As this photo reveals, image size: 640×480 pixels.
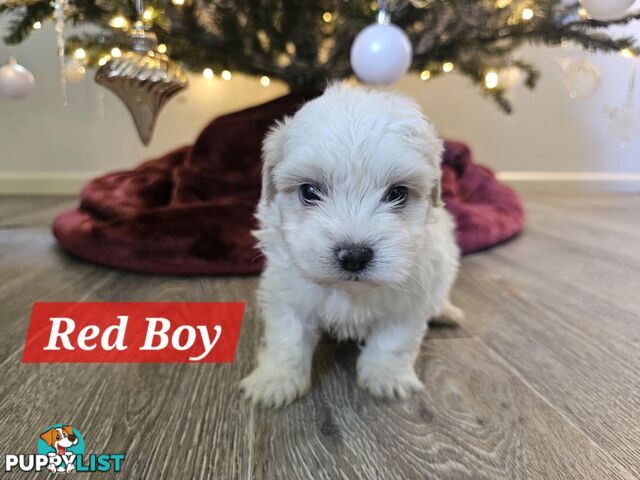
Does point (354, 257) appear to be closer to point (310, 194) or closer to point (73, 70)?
point (310, 194)

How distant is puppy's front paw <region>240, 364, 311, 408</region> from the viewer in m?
1.09

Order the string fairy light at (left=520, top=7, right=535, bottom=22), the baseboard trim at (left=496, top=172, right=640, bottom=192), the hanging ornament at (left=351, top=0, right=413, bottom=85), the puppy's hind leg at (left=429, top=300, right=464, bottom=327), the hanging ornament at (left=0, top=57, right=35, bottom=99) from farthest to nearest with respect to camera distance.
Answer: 1. the baseboard trim at (left=496, top=172, right=640, bottom=192)
2. the hanging ornament at (left=0, top=57, right=35, bottom=99)
3. the string fairy light at (left=520, top=7, right=535, bottom=22)
4. the hanging ornament at (left=351, top=0, right=413, bottom=85)
5. the puppy's hind leg at (left=429, top=300, right=464, bottom=327)

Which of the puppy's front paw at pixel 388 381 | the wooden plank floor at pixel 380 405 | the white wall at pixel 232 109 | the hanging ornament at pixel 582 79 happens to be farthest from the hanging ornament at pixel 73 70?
the hanging ornament at pixel 582 79

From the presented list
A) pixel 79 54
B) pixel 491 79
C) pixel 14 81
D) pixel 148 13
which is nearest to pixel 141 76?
pixel 148 13

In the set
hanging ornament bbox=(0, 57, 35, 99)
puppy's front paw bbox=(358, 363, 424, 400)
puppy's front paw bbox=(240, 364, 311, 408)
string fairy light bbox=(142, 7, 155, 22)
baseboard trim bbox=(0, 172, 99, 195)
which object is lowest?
baseboard trim bbox=(0, 172, 99, 195)

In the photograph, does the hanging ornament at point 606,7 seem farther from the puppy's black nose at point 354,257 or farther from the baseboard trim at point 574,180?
the baseboard trim at point 574,180

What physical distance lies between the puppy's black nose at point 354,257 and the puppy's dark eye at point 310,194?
0.16 metres

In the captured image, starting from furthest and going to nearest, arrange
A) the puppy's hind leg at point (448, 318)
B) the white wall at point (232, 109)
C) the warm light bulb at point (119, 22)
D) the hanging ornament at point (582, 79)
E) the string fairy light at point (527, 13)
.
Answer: the white wall at point (232, 109), the hanging ornament at point (582, 79), the string fairy light at point (527, 13), the warm light bulb at point (119, 22), the puppy's hind leg at point (448, 318)

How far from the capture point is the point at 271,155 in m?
1.14

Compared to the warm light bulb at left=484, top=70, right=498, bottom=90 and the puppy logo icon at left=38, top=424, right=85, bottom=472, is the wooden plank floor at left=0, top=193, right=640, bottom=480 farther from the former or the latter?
the warm light bulb at left=484, top=70, right=498, bottom=90

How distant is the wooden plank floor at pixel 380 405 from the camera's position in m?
0.91

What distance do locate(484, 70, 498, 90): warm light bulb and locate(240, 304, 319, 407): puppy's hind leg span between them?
212 cm

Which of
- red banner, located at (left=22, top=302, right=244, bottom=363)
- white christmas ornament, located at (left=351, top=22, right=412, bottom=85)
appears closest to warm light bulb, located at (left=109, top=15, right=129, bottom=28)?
white christmas ornament, located at (left=351, top=22, right=412, bottom=85)

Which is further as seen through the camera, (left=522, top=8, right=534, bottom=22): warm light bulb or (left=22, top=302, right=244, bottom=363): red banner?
(left=522, top=8, right=534, bottom=22): warm light bulb
